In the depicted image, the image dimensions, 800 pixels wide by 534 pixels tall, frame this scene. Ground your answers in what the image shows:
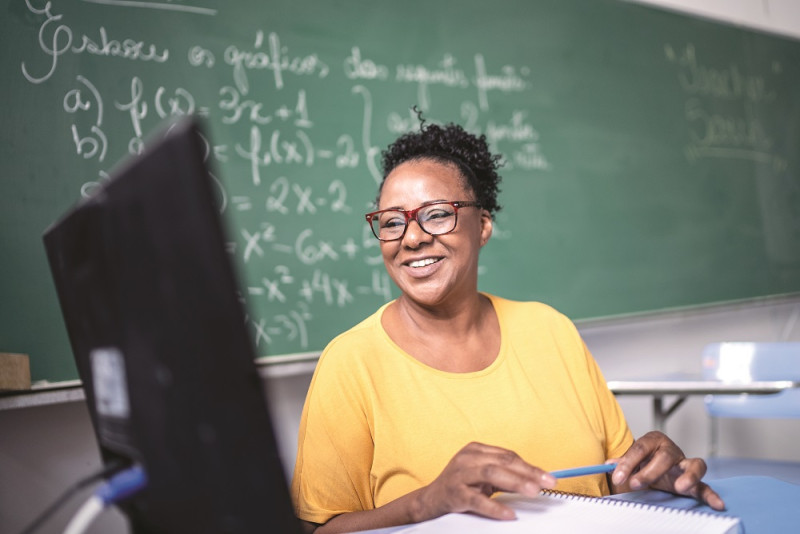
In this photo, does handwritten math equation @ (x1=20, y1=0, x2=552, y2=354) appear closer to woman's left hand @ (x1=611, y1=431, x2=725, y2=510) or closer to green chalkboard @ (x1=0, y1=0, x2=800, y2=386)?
green chalkboard @ (x1=0, y1=0, x2=800, y2=386)

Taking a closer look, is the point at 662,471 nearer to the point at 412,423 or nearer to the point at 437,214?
the point at 412,423

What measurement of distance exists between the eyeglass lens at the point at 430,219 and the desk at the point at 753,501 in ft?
2.05

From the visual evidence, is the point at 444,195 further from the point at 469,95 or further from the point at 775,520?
the point at 469,95

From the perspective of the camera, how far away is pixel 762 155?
12.0 feet

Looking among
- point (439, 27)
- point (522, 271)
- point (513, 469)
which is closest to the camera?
point (513, 469)

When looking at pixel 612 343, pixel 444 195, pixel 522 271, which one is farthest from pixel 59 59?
pixel 612 343

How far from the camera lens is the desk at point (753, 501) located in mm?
950

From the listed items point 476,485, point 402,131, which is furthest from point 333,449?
point 402,131

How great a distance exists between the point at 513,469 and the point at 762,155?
3406 millimetres

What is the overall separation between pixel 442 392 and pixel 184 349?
892 millimetres

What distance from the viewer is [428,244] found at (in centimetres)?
142

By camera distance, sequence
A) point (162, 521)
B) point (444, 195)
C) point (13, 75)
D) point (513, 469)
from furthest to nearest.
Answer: point (13, 75) < point (444, 195) < point (513, 469) < point (162, 521)

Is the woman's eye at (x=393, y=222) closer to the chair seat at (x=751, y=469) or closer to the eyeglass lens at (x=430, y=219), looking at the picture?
the eyeglass lens at (x=430, y=219)

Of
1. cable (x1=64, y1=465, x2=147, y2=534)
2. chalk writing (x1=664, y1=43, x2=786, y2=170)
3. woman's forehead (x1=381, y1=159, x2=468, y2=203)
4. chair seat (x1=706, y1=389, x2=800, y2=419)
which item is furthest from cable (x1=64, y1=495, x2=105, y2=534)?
chalk writing (x1=664, y1=43, x2=786, y2=170)
